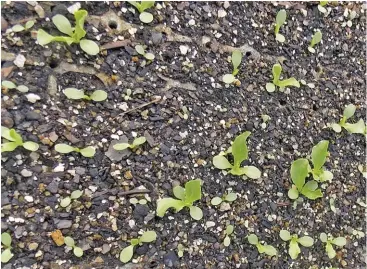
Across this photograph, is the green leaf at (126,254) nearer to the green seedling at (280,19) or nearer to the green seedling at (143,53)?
the green seedling at (143,53)

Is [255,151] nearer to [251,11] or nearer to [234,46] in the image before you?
[234,46]

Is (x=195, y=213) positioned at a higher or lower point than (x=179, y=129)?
lower

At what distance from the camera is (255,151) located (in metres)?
1.29

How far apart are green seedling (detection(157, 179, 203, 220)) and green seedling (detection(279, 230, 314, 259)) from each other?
0.26 m

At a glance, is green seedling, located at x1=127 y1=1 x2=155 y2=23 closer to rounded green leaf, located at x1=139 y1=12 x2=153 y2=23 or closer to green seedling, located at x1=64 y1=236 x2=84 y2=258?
rounded green leaf, located at x1=139 y1=12 x2=153 y2=23

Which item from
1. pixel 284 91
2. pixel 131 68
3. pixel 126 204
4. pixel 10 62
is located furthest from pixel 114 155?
pixel 284 91

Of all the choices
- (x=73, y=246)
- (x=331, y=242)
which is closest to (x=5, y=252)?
(x=73, y=246)

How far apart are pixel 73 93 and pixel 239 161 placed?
0.48 m

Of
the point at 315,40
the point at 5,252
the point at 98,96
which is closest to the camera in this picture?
the point at 5,252

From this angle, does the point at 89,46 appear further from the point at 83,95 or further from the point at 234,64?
the point at 234,64

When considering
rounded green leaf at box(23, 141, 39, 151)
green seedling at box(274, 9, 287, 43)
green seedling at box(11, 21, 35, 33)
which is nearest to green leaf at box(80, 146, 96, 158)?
rounded green leaf at box(23, 141, 39, 151)

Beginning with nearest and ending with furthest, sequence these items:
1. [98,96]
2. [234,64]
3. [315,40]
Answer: [98,96] < [234,64] < [315,40]

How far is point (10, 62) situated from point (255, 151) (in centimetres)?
70

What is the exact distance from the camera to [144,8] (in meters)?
1.20
